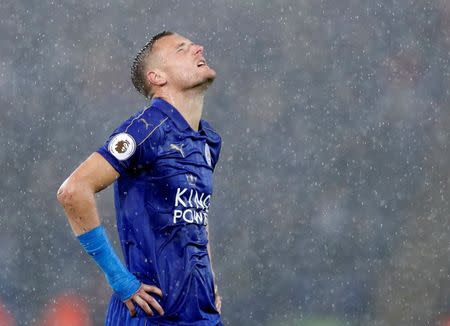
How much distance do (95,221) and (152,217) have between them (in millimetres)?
180

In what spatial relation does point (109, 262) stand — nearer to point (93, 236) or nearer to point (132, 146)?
point (93, 236)

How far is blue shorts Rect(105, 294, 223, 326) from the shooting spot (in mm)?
2891

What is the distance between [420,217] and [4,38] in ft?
11.7

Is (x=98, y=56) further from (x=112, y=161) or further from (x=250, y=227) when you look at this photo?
(x=112, y=161)

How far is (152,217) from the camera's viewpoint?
2.89 m

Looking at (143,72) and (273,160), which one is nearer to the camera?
(143,72)

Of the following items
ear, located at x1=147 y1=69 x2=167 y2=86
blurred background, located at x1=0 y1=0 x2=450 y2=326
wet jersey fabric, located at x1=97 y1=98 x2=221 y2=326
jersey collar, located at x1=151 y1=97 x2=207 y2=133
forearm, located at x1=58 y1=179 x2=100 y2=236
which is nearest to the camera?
forearm, located at x1=58 y1=179 x2=100 y2=236

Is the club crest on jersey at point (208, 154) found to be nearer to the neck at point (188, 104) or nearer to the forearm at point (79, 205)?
the neck at point (188, 104)

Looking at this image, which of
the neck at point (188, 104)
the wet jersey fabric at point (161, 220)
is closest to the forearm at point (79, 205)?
the wet jersey fabric at point (161, 220)

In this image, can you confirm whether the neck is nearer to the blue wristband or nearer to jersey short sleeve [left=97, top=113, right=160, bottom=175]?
jersey short sleeve [left=97, top=113, right=160, bottom=175]

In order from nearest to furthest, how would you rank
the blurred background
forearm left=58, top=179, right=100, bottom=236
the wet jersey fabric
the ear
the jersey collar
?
forearm left=58, top=179, right=100, bottom=236 → the wet jersey fabric → the jersey collar → the ear → the blurred background

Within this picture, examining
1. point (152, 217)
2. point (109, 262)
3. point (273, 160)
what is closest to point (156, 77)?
point (152, 217)

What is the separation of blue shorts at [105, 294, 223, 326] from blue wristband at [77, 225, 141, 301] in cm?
7

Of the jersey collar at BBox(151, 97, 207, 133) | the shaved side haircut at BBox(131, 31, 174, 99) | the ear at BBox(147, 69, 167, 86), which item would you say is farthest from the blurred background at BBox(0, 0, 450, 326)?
the jersey collar at BBox(151, 97, 207, 133)
